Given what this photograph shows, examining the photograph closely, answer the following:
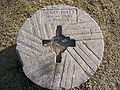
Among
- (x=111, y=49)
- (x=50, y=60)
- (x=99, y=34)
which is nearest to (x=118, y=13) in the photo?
(x=111, y=49)

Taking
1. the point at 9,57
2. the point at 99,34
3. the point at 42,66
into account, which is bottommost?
the point at 9,57

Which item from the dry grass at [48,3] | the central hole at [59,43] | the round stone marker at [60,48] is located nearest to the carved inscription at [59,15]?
the round stone marker at [60,48]

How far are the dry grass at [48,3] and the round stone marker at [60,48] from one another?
0.84 meters

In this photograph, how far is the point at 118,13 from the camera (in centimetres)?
505

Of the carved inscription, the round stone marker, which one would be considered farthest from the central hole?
the carved inscription

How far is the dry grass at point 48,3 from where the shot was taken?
415 centimetres

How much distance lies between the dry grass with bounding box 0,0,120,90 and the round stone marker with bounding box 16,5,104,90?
84cm

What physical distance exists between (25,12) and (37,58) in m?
1.86

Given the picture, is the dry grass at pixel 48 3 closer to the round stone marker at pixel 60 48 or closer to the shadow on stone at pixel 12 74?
the shadow on stone at pixel 12 74

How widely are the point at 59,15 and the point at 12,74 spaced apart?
1.51m

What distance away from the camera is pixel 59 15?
3.72 meters

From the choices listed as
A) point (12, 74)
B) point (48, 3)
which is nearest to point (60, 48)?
point (12, 74)

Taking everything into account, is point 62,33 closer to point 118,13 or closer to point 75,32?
point 75,32

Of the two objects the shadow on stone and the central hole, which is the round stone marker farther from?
the shadow on stone
